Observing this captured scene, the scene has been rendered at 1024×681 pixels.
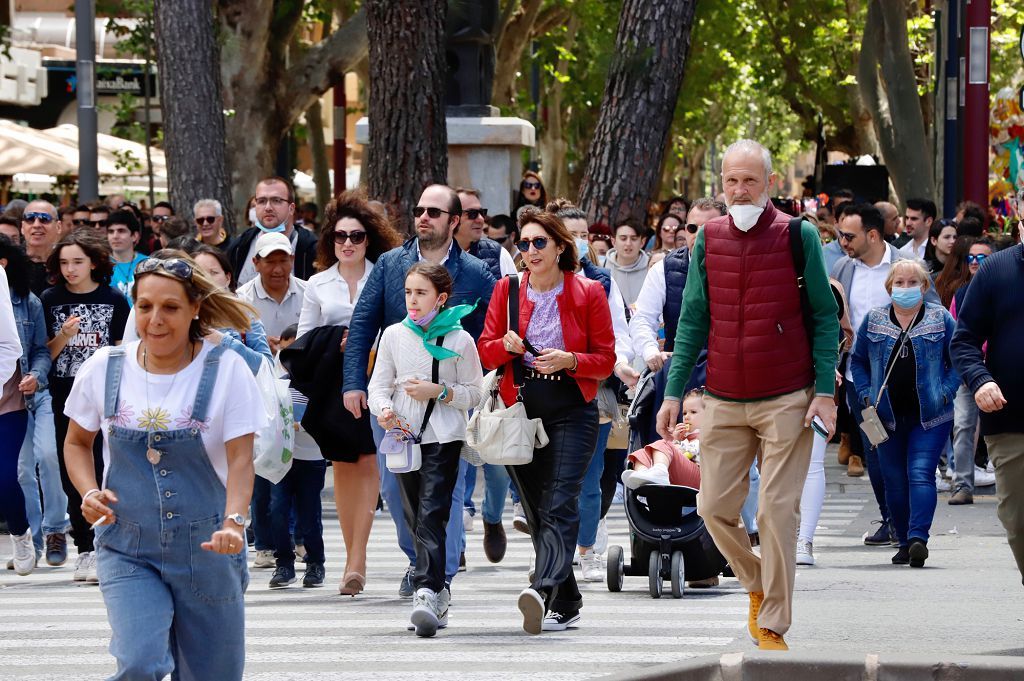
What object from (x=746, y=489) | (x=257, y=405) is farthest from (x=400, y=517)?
(x=257, y=405)

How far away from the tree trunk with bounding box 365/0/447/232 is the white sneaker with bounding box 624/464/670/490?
6843mm

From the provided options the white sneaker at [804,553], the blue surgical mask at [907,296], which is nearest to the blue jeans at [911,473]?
the white sneaker at [804,553]

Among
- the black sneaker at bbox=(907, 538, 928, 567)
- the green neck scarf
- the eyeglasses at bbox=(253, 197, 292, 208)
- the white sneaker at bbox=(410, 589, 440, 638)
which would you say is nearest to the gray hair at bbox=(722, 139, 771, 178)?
the green neck scarf

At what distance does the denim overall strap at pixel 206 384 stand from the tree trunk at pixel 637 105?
1162cm

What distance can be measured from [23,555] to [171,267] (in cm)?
562

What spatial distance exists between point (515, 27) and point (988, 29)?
48.1ft

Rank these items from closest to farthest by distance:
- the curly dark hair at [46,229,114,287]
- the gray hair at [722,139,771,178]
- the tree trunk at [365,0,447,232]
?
the gray hair at [722,139,771,178], the curly dark hair at [46,229,114,287], the tree trunk at [365,0,447,232]

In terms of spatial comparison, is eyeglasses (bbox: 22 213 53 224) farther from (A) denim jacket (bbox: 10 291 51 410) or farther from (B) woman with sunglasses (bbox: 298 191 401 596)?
(B) woman with sunglasses (bbox: 298 191 401 596)

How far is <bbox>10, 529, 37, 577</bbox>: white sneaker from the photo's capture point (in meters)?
11.0

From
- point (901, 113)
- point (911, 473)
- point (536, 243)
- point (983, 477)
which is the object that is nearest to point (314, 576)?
point (536, 243)

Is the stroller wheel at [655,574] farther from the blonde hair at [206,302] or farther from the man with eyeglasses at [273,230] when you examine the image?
the blonde hair at [206,302]

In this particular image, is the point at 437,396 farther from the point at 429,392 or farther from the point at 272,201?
the point at 272,201

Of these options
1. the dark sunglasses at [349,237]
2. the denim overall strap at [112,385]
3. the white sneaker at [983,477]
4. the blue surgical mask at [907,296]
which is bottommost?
the white sneaker at [983,477]

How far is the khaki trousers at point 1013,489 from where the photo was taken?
7809 mm
